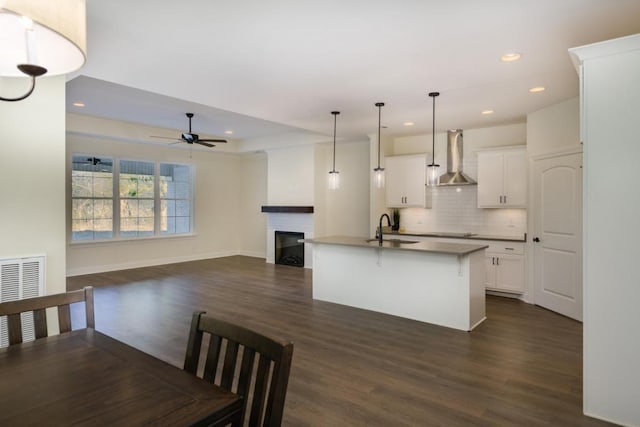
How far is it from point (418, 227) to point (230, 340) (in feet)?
20.4

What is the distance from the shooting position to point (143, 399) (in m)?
1.15

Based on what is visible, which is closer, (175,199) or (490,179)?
(490,179)

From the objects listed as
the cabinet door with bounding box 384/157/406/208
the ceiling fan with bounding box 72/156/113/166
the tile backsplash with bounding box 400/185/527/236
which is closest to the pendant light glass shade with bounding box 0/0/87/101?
the cabinet door with bounding box 384/157/406/208

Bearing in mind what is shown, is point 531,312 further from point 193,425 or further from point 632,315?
point 193,425

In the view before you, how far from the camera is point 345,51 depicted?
323cm

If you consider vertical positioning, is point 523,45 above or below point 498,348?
above

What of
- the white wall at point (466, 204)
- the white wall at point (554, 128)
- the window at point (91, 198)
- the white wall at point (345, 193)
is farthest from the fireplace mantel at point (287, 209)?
the white wall at point (554, 128)

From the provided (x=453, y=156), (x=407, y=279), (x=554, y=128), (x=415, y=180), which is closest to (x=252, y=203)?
(x=415, y=180)

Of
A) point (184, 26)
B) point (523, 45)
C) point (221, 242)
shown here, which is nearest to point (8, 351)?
point (184, 26)

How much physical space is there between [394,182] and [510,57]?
12.8 ft

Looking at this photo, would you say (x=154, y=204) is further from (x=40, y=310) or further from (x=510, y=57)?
(x=510, y=57)

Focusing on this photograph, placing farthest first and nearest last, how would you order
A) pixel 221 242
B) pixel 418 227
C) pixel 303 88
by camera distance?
1. pixel 221 242
2. pixel 418 227
3. pixel 303 88

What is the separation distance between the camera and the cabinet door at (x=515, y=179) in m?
5.66

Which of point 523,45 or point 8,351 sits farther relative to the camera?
point 523,45
